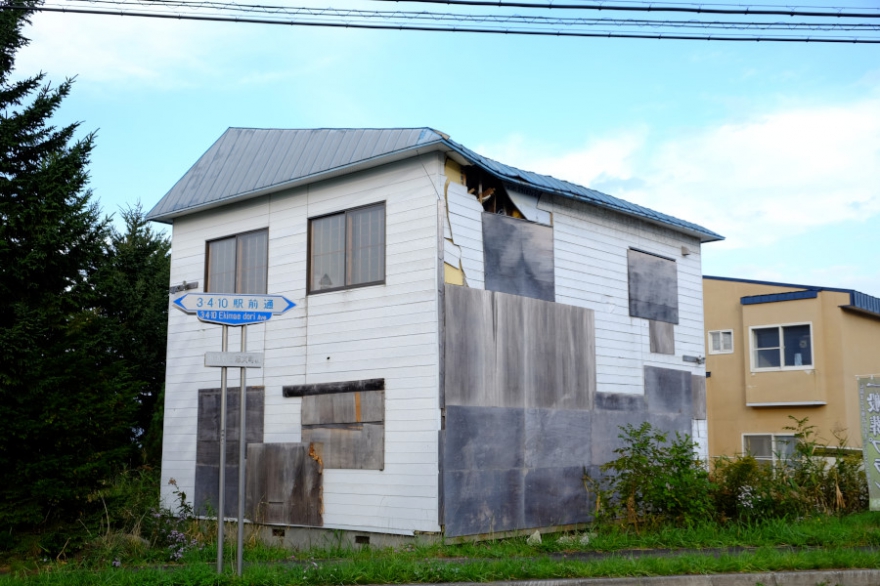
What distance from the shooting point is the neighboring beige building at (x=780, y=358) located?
27406 mm

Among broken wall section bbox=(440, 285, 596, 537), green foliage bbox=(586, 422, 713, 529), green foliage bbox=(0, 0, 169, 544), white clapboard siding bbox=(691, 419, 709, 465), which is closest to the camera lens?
green foliage bbox=(0, 0, 169, 544)

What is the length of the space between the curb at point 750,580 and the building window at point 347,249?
5921 mm

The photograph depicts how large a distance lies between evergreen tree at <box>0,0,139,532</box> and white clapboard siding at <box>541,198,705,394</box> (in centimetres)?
707

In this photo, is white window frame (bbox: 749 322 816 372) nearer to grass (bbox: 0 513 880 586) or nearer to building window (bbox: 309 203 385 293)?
grass (bbox: 0 513 880 586)

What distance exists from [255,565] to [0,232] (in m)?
5.63

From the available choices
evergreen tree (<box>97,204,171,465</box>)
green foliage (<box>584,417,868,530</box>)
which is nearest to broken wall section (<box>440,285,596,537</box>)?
green foliage (<box>584,417,868,530</box>)

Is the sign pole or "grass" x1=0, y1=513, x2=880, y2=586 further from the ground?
the sign pole

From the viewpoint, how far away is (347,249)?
13953 millimetres

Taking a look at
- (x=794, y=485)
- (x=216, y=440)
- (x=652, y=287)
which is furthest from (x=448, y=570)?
(x=652, y=287)

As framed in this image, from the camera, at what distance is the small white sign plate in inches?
348

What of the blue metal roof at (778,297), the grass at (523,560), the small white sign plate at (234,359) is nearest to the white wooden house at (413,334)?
the grass at (523,560)

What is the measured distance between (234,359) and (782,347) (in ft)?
77.1

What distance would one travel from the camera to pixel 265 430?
14508 millimetres

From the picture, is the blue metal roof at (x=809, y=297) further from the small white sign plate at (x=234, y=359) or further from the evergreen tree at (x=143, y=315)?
the small white sign plate at (x=234, y=359)
